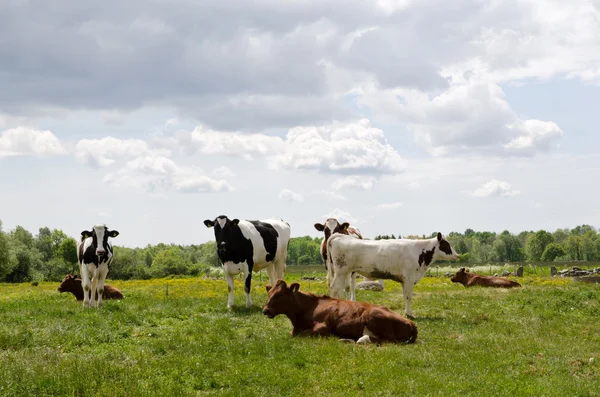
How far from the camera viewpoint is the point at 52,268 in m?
106

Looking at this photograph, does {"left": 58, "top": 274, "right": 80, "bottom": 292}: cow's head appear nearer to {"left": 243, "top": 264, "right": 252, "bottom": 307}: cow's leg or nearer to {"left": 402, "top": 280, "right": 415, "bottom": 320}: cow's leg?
{"left": 243, "top": 264, "right": 252, "bottom": 307}: cow's leg

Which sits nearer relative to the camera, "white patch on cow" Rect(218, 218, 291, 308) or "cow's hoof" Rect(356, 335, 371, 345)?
"cow's hoof" Rect(356, 335, 371, 345)

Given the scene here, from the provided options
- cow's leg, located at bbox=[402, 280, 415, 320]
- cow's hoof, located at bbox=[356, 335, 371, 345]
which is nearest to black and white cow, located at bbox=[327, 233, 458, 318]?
cow's leg, located at bbox=[402, 280, 415, 320]

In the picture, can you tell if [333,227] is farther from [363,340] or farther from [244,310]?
[363,340]

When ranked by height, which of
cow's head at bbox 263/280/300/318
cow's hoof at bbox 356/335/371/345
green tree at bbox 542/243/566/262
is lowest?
green tree at bbox 542/243/566/262

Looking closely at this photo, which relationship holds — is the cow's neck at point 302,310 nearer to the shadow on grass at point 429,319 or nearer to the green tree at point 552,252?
the shadow on grass at point 429,319

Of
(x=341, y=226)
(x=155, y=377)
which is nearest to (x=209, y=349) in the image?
(x=155, y=377)

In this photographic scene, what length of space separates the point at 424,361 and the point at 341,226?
431 inches

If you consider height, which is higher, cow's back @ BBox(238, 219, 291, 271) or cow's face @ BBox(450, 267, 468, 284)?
cow's back @ BBox(238, 219, 291, 271)

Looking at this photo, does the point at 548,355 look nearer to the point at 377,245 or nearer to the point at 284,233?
the point at 377,245

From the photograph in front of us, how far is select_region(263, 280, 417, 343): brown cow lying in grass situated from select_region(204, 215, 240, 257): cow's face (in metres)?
5.94

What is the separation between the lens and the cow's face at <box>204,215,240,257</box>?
68.2 ft

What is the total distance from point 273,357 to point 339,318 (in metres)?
2.96

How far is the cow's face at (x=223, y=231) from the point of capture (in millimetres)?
20797
